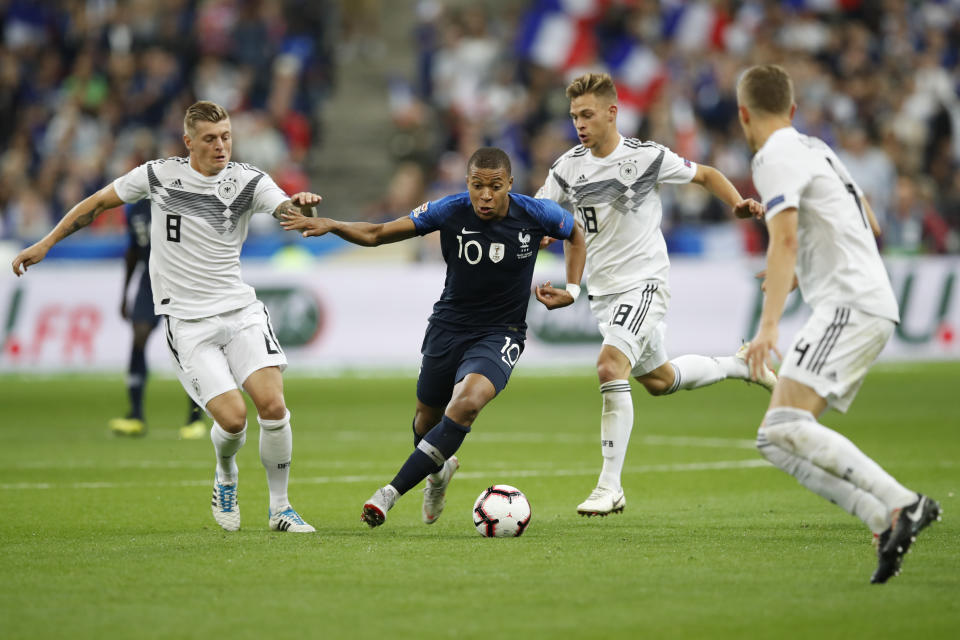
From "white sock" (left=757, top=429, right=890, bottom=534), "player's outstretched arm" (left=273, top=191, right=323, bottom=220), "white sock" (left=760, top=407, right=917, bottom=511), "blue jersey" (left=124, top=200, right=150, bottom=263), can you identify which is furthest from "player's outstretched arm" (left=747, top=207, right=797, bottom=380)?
"blue jersey" (left=124, top=200, right=150, bottom=263)

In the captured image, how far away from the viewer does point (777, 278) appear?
20.8ft

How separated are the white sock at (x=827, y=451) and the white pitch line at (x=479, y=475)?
4674 mm

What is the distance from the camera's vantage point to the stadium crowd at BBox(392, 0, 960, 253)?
23312mm

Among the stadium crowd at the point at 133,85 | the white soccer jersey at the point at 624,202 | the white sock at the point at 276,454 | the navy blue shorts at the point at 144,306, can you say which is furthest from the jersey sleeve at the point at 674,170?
the stadium crowd at the point at 133,85

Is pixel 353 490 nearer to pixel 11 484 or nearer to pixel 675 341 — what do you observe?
pixel 11 484

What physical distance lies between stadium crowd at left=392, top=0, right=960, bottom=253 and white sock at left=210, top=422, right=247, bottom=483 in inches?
585

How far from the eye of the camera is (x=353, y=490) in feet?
33.8

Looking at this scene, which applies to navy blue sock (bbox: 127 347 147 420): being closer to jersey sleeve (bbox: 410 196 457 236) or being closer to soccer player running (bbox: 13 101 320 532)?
soccer player running (bbox: 13 101 320 532)

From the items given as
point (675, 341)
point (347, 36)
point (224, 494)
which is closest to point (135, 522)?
point (224, 494)

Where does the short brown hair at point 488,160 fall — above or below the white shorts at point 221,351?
above

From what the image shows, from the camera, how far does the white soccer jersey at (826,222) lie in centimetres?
649

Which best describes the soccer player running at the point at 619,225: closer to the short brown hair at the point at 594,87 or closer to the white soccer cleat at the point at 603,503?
the short brown hair at the point at 594,87

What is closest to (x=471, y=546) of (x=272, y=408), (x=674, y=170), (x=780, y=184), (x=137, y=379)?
(x=272, y=408)

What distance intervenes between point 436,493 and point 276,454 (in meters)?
A: 0.99
